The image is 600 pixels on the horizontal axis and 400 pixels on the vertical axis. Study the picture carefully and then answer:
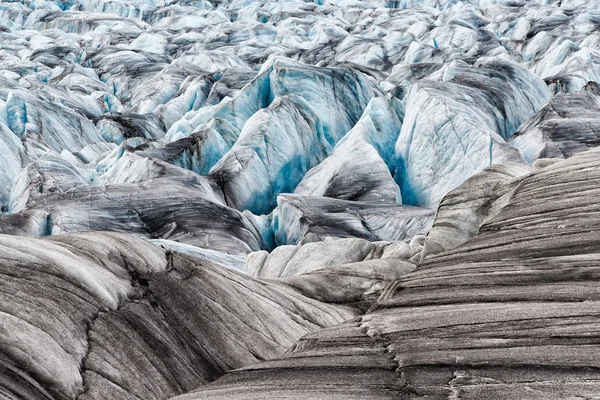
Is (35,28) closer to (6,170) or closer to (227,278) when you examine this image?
(6,170)

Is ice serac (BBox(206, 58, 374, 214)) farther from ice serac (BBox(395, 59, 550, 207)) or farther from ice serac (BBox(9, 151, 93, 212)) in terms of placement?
ice serac (BBox(9, 151, 93, 212))

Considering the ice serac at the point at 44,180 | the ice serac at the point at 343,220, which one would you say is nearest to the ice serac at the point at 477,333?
the ice serac at the point at 343,220

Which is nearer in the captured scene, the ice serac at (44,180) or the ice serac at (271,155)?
the ice serac at (44,180)

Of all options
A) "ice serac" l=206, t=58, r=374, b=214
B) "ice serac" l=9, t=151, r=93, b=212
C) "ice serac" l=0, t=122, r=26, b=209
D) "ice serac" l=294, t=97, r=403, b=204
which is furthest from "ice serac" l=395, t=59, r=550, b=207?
"ice serac" l=0, t=122, r=26, b=209

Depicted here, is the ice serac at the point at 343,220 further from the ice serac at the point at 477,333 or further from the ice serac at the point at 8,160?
the ice serac at the point at 8,160

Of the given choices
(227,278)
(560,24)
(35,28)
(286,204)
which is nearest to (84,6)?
(35,28)

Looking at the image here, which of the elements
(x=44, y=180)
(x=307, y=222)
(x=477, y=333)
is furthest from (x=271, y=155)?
(x=477, y=333)
